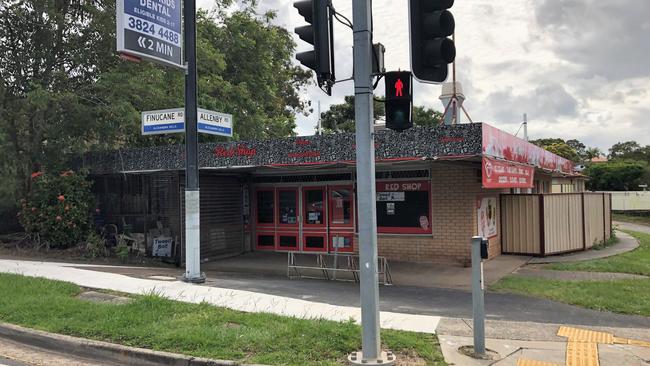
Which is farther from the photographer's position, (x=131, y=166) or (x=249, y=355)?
(x=131, y=166)

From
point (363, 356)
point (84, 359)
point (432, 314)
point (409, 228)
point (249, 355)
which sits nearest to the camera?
point (363, 356)

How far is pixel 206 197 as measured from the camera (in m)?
15.3

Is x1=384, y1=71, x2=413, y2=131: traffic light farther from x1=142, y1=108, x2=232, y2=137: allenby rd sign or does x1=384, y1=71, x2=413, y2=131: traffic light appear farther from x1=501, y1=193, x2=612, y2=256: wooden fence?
x1=501, y1=193, x2=612, y2=256: wooden fence

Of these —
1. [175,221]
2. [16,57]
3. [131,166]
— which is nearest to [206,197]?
[175,221]

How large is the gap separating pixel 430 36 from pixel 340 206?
10171 millimetres

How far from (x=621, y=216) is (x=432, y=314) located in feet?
145

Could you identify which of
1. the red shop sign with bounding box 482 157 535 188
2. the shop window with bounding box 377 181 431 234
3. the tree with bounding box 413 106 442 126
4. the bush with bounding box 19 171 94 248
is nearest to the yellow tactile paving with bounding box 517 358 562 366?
the red shop sign with bounding box 482 157 535 188

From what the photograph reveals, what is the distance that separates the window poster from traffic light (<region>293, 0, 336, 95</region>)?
28.8ft

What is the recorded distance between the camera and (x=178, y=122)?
11.0 metres

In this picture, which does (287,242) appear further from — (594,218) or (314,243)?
(594,218)

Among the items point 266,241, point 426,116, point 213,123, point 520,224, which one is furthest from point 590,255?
point 426,116

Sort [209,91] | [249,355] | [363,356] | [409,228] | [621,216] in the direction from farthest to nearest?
[621,216], [209,91], [409,228], [249,355], [363,356]

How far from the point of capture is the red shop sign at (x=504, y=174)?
34.2 feet

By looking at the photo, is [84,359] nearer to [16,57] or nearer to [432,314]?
[432,314]
